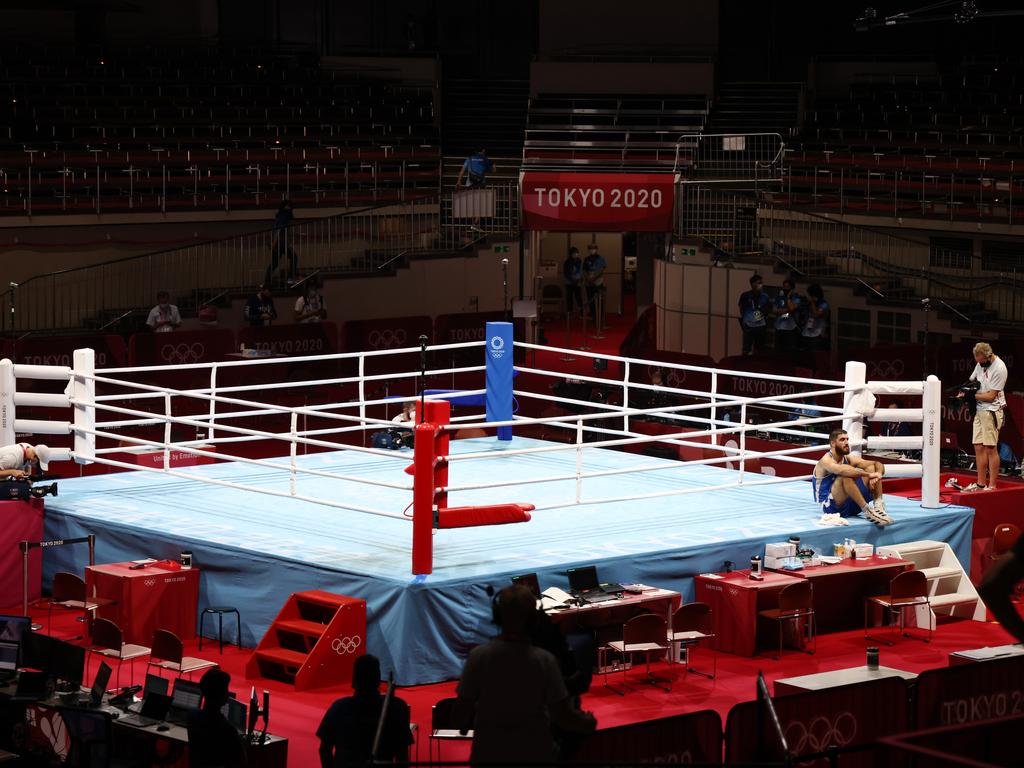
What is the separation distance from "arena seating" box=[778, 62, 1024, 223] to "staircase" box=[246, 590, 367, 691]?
552 inches

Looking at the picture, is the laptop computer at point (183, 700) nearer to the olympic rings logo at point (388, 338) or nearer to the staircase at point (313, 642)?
the staircase at point (313, 642)

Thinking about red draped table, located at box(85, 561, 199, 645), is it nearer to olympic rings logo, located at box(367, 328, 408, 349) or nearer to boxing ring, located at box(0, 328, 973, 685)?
boxing ring, located at box(0, 328, 973, 685)

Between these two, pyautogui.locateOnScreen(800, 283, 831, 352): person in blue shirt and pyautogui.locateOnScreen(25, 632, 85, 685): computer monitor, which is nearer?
pyautogui.locateOnScreen(25, 632, 85, 685): computer monitor

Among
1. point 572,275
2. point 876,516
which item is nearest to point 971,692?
point 876,516

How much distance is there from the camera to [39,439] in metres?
16.0

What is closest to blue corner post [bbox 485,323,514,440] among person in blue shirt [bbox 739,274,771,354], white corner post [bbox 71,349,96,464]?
white corner post [bbox 71,349,96,464]

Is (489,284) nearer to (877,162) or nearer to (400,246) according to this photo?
(400,246)

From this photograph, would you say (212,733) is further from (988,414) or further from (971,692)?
(988,414)

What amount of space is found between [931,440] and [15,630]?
7233mm

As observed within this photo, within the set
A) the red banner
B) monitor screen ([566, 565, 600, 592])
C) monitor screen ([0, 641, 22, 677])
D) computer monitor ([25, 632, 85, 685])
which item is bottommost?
monitor screen ([0, 641, 22, 677])

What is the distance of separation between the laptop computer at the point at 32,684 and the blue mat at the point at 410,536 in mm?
2095

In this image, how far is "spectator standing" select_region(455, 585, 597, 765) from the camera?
18.8 ft

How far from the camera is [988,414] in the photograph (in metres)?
13.9

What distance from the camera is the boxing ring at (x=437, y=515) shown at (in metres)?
10.2
